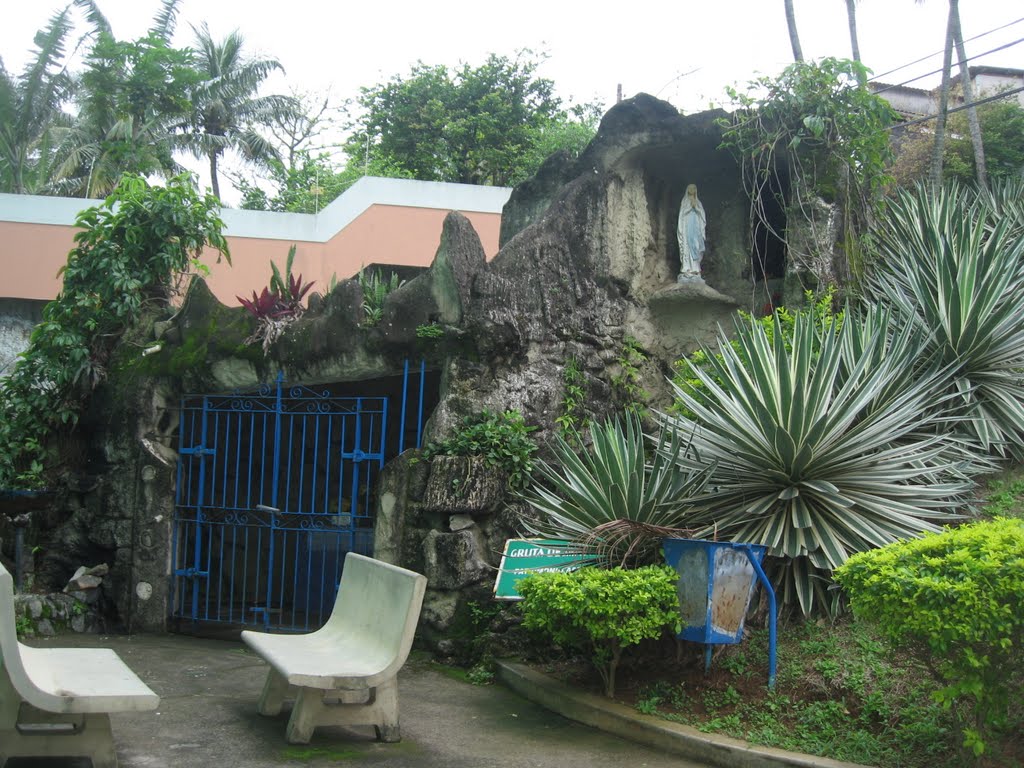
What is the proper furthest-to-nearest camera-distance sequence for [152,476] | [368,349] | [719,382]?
[152,476] < [368,349] < [719,382]

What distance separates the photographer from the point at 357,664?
17.8 ft

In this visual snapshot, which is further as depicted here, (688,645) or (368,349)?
(368,349)

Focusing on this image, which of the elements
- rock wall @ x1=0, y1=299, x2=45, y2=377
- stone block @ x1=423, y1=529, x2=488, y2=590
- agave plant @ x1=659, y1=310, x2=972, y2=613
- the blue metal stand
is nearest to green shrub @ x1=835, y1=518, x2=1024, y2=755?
the blue metal stand

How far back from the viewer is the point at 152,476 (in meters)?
8.86

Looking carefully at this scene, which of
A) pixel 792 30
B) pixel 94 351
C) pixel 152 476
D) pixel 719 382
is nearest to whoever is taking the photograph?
pixel 719 382

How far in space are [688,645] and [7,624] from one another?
3.76 metres

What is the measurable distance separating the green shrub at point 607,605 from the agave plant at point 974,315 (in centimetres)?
310

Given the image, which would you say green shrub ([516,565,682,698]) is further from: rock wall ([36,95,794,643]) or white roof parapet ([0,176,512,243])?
white roof parapet ([0,176,512,243])

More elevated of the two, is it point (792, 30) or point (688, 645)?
point (792, 30)

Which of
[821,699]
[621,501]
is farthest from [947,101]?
[821,699]

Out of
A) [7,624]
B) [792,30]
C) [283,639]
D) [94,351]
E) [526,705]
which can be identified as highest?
[792,30]

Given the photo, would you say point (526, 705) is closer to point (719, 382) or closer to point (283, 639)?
point (283, 639)

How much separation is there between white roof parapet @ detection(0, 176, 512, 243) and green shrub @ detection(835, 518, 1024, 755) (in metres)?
15.1

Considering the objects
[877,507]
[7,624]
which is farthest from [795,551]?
[7,624]
